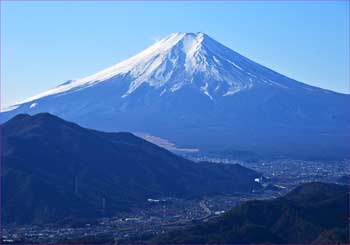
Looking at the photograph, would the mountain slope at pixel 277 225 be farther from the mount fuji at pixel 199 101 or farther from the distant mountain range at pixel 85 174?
the mount fuji at pixel 199 101

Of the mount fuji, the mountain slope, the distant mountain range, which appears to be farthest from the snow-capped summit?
the mountain slope

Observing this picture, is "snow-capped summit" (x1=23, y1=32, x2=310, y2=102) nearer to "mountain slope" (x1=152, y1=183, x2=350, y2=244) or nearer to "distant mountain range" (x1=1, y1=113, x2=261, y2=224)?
"distant mountain range" (x1=1, y1=113, x2=261, y2=224)

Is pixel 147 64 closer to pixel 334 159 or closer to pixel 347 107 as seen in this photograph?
pixel 347 107

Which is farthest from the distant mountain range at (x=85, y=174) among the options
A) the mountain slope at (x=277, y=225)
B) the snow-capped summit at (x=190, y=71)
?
the snow-capped summit at (x=190, y=71)

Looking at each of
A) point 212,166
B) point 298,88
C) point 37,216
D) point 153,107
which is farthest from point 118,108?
point 37,216

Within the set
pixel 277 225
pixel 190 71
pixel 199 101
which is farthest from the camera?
pixel 190 71

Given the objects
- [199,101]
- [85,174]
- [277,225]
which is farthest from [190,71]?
[277,225]

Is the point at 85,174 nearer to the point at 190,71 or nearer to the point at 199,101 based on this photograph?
the point at 199,101
